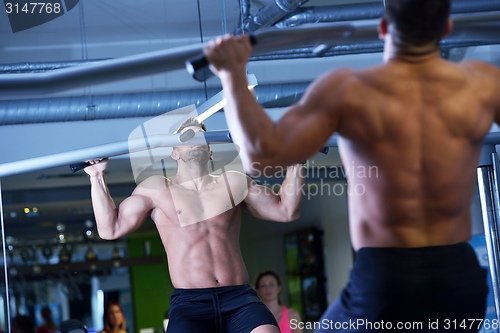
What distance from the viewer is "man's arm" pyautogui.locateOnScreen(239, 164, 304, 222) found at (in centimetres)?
258

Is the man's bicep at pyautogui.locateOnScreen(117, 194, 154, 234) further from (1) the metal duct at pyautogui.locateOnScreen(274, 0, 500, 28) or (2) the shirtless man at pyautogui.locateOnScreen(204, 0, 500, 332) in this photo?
(1) the metal duct at pyautogui.locateOnScreen(274, 0, 500, 28)

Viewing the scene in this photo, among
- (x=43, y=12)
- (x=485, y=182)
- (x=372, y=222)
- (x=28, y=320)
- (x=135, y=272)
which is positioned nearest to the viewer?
(x=372, y=222)

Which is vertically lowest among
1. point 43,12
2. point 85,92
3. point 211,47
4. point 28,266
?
point 28,266

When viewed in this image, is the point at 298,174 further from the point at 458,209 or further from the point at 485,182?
the point at 458,209

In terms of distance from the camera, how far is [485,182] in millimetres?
2514

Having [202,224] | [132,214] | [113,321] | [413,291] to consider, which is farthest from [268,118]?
[113,321]

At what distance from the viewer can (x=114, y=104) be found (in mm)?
4742

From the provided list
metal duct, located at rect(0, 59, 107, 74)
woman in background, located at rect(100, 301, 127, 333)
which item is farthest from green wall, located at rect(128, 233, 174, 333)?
metal duct, located at rect(0, 59, 107, 74)

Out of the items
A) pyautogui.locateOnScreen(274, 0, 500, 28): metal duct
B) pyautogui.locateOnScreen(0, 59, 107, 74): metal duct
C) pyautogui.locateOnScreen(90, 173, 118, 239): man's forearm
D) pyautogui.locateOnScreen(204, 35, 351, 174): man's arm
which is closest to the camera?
pyautogui.locateOnScreen(204, 35, 351, 174): man's arm

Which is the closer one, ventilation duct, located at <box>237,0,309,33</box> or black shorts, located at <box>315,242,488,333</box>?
black shorts, located at <box>315,242,488,333</box>

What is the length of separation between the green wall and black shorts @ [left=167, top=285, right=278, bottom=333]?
20.0 feet

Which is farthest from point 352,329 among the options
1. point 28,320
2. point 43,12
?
point 28,320

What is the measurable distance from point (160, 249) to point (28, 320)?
2256mm

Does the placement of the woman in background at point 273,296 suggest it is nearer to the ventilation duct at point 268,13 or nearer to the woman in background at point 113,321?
the ventilation duct at point 268,13
